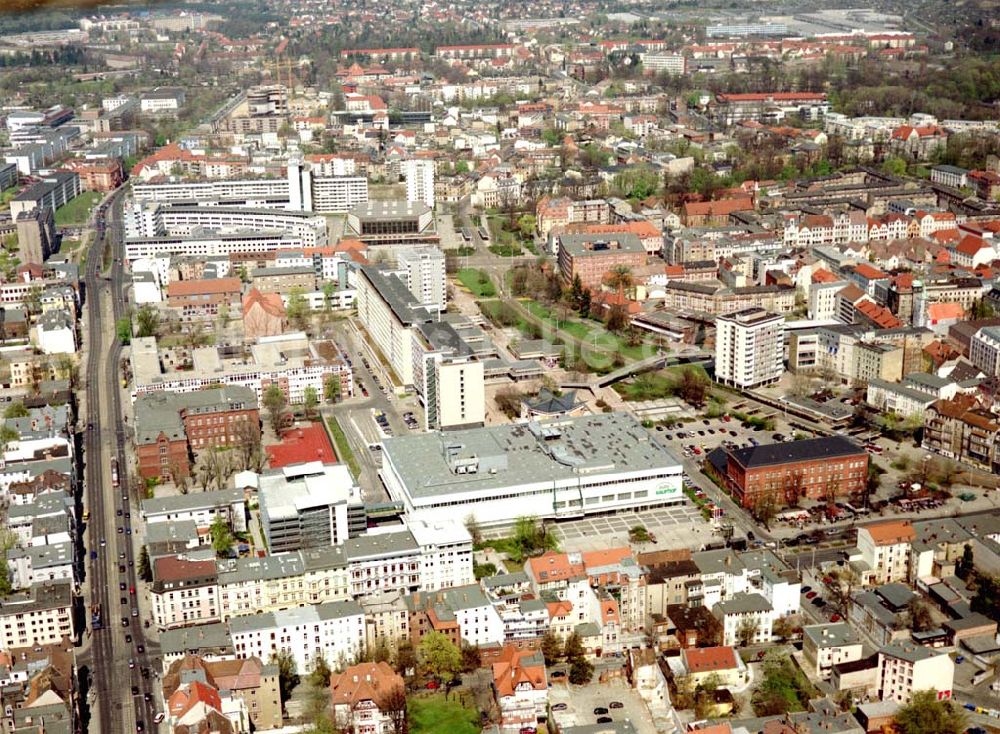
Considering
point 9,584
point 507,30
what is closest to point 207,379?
point 9,584

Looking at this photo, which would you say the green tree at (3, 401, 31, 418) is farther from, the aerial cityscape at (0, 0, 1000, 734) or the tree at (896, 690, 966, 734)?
the tree at (896, 690, 966, 734)

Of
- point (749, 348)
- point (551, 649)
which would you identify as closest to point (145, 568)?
point (551, 649)

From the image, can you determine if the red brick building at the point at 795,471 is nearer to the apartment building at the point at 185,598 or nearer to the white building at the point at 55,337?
the apartment building at the point at 185,598

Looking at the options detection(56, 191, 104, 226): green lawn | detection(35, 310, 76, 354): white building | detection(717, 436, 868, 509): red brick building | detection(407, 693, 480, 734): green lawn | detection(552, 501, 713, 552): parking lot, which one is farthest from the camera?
detection(56, 191, 104, 226): green lawn

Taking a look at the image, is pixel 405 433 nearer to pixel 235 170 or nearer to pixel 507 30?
pixel 235 170

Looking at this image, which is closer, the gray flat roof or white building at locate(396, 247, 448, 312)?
the gray flat roof

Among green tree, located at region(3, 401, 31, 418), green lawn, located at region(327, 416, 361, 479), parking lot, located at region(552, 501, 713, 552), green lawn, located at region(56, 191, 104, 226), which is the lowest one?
parking lot, located at region(552, 501, 713, 552)

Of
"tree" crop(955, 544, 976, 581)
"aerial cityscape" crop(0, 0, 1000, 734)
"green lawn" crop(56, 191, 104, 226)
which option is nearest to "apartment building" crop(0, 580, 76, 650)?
"aerial cityscape" crop(0, 0, 1000, 734)

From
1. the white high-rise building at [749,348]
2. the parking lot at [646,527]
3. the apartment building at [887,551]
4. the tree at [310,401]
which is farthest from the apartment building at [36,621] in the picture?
the white high-rise building at [749,348]
